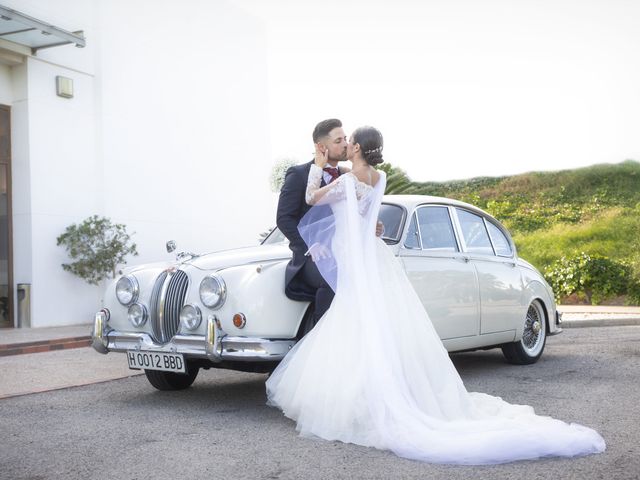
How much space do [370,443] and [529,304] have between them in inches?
159

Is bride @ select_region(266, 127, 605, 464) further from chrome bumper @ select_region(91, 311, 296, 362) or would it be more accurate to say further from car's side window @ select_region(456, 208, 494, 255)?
car's side window @ select_region(456, 208, 494, 255)

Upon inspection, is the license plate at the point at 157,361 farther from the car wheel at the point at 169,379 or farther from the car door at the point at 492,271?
the car door at the point at 492,271

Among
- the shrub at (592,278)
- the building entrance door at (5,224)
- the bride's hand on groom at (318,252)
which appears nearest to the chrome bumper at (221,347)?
the bride's hand on groom at (318,252)

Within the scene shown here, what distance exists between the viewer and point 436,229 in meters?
6.56

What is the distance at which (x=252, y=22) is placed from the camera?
2105 centimetres

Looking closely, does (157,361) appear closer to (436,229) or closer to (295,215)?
(295,215)

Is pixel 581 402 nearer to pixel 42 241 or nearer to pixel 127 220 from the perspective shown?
pixel 42 241

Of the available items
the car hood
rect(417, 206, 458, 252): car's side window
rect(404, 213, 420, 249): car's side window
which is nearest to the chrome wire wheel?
rect(417, 206, 458, 252): car's side window

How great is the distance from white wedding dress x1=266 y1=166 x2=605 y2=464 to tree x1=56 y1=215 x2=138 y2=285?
9.76 meters

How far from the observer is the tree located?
13781 millimetres

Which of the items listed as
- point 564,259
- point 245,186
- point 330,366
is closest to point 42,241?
point 245,186

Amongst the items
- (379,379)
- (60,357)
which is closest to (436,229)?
(379,379)

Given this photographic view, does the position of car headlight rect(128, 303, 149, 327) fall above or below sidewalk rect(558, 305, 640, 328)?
above

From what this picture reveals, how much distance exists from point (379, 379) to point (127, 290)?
2.34 meters
